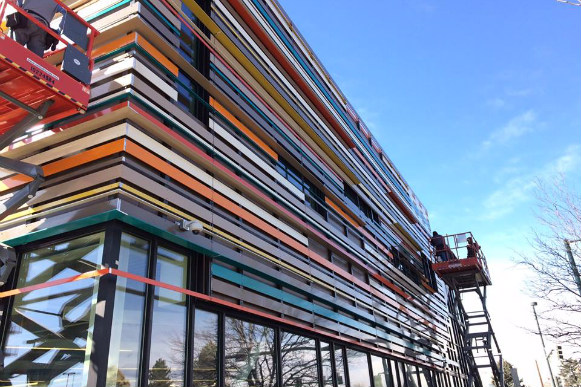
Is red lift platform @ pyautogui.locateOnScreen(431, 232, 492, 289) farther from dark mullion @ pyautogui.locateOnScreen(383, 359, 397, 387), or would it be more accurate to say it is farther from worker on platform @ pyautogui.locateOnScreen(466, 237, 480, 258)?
dark mullion @ pyautogui.locateOnScreen(383, 359, 397, 387)

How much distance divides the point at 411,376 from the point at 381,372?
12.3ft

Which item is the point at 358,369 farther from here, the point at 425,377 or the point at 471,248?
the point at 471,248

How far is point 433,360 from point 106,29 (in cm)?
2002

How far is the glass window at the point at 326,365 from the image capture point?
11.1 metres

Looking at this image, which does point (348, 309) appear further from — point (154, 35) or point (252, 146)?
point (154, 35)

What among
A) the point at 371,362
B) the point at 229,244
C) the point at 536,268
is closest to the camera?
the point at 229,244

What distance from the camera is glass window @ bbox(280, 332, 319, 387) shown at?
9578mm

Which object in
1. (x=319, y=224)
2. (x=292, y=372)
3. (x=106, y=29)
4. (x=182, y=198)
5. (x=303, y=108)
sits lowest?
(x=292, y=372)

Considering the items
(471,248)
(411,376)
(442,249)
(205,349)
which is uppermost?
(442,249)

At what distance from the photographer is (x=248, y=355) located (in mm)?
8438

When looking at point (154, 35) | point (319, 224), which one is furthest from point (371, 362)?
point (154, 35)

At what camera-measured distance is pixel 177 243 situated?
7.23 metres

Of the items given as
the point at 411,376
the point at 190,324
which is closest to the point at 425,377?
the point at 411,376

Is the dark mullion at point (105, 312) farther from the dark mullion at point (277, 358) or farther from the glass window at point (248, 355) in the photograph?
the dark mullion at point (277, 358)
